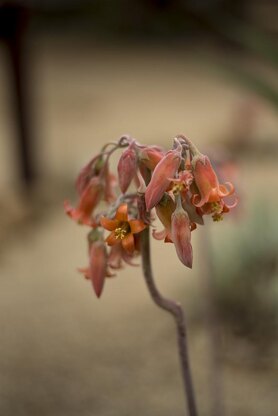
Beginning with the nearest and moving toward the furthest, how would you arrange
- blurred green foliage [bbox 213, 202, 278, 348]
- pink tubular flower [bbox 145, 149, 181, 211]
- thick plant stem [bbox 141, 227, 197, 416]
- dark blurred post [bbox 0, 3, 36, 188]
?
1. pink tubular flower [bbox 145, 149, 181, 211]
2. thick plant stem [bbox 141, 227, 197, 416]
3. blurred green foliage [bbox 213, 202, 278, 348]
4. dark blurred post [bbox 0, 3, 36, 188]

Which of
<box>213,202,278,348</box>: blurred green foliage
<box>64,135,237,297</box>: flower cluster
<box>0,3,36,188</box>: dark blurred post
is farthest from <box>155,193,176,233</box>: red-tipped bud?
<box>0,3,36,188</box>: dark blurred post

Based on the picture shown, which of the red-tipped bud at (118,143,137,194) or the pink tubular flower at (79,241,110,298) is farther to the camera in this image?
the pink tubular flower at (79,241,110,298)

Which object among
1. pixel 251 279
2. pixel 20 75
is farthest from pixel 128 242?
pixel 20 75

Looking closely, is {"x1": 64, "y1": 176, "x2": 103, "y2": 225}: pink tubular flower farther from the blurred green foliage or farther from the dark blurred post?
the dark blurred post

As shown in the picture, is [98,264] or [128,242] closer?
[128,242]

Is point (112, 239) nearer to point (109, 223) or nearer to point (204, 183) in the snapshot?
point (109, 223)

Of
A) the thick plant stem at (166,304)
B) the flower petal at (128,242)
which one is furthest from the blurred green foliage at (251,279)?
the flower petal at (128,242)
